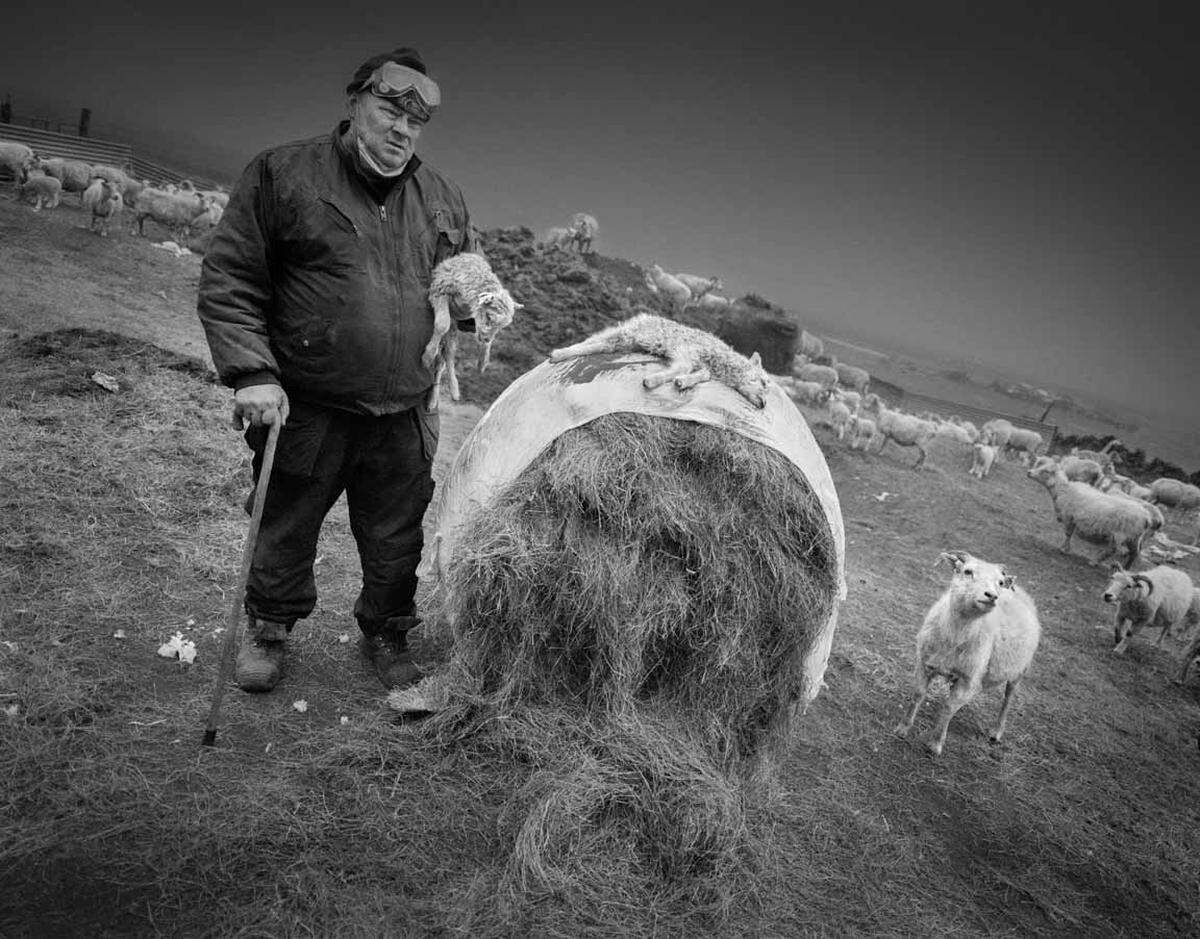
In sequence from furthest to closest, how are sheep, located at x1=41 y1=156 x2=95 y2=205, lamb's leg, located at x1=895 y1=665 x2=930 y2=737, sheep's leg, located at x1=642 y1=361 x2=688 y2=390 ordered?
sheep, located at x1=41 y1=156 x2=95 y2=205, lamb's leg, located at x1=895 y1=665 x2=930 y2=737, sheep's leg, located at x1=642 y1=361 x2=688 y2=390

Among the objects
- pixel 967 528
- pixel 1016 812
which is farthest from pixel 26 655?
pixel 967 528

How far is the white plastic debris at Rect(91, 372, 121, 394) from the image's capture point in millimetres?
6102

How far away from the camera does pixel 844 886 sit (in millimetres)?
3100

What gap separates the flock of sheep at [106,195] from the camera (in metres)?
15.2

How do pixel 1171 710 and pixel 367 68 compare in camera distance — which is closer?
pixel 367 68

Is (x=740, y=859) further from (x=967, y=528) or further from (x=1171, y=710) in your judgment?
(x=967, y=528)

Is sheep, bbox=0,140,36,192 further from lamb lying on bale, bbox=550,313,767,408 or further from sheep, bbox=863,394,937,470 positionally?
sheep, bbox=863,394,937,470

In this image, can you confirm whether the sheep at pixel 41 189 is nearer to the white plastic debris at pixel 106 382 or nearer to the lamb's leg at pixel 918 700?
the white plastic debris at pixel 106 382

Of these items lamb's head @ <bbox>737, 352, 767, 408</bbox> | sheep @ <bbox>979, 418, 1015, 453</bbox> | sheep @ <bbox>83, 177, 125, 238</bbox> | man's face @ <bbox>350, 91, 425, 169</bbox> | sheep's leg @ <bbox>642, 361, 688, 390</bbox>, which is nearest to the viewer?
man's face @ <bbox>350, 91, 425, 169</bbox>

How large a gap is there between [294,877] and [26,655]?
6.21 feet

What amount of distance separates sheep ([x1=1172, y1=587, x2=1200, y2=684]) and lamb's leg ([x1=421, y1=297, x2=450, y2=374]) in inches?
333

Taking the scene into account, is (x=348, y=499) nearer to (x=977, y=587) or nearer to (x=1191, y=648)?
(x=977, y=587)

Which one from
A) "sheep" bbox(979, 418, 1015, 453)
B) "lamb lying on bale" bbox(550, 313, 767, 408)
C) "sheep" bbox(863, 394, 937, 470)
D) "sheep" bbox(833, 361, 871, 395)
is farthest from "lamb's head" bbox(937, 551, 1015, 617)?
"sheep" bbox(833, 361, 871, 395)

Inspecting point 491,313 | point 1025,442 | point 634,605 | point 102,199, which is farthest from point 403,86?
point 1025,442
